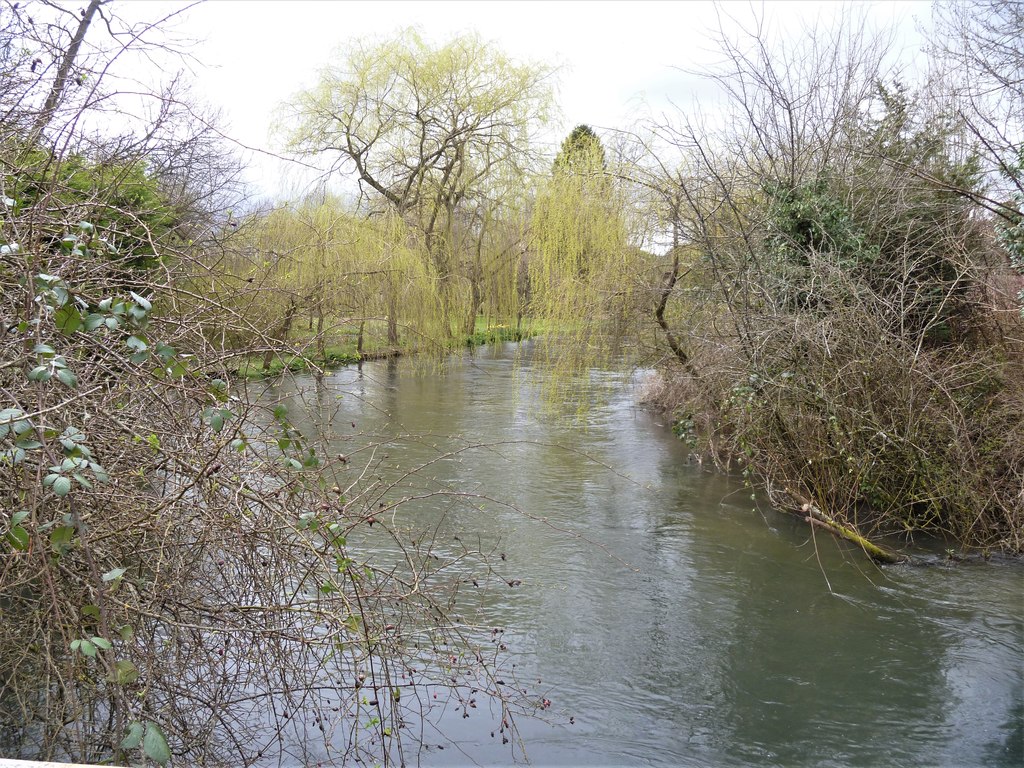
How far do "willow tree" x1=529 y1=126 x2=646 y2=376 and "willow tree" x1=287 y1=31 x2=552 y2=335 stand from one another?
24.3 feet

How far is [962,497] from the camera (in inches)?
281

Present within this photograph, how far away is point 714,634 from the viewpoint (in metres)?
5.86

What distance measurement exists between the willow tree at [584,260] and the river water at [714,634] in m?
2.38

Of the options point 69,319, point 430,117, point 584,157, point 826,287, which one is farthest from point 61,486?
point 430,117

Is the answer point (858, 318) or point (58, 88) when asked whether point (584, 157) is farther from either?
point (58, 88)

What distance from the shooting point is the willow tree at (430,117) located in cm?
2053

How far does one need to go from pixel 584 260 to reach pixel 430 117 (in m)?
10.6

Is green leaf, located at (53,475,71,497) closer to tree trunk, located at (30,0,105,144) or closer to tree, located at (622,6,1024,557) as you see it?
tree trunk, located at (30,0,105,144)

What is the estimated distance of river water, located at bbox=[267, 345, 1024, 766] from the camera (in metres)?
4.54

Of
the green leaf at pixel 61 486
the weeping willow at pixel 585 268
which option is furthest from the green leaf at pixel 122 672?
the weeping willow at pixel 585 268

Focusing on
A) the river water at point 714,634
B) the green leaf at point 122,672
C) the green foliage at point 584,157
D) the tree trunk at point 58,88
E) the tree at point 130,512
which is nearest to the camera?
the green leaf at point 122,672

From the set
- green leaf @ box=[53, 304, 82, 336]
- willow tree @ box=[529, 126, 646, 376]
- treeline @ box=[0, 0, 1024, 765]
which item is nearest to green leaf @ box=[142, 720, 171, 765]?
treeline @ box=[0, 0, 1024, 765]

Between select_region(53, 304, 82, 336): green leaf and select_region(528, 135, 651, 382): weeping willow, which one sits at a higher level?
select_region(528, 135, 651, 382): weeping willow

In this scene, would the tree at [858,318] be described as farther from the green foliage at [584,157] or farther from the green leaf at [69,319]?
the green leaf at [69,319]
